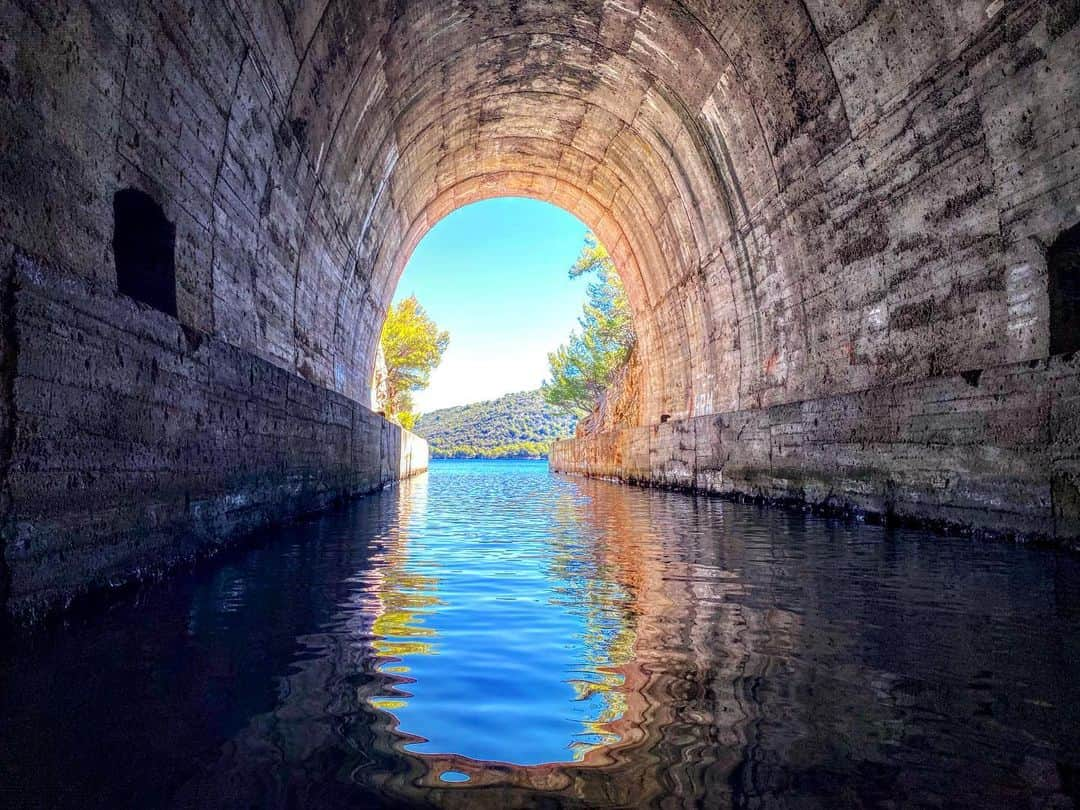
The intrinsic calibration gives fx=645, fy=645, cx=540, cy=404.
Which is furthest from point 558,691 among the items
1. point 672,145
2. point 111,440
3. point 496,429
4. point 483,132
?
point 496,429

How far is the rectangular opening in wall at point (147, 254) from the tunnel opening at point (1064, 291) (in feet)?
Answer: 25.4

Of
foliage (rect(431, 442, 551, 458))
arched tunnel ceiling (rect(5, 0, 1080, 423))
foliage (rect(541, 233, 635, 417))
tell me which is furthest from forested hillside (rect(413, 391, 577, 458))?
arched tunnel ceiling (rect(5, 0, 1080, 423))

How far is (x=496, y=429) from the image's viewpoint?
165375mm

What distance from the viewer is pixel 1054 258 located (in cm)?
579

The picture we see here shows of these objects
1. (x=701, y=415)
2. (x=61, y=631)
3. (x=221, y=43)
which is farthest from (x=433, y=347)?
(x=61, y=631)

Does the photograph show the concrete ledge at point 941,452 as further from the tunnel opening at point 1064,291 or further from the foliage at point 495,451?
the foliage at point 495,451

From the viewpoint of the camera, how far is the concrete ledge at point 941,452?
18.2 ft

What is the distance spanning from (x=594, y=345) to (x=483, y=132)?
1050 inches

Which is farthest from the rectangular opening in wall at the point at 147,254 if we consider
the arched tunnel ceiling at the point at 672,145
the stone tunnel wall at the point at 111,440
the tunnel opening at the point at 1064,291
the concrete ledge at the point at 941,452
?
the tunnel opening at the point at 1064,291

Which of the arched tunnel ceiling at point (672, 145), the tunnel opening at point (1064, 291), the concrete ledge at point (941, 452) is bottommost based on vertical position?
the concrete ledge at point (941, 452)

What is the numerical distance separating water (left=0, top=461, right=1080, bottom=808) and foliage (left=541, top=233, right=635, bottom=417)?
2701 centimetres

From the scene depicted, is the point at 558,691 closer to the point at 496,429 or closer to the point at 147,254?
the point at 147,254

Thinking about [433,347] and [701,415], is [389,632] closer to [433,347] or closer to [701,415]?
[701,415]

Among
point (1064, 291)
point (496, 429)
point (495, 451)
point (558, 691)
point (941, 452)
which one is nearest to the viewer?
point (558, 691)
